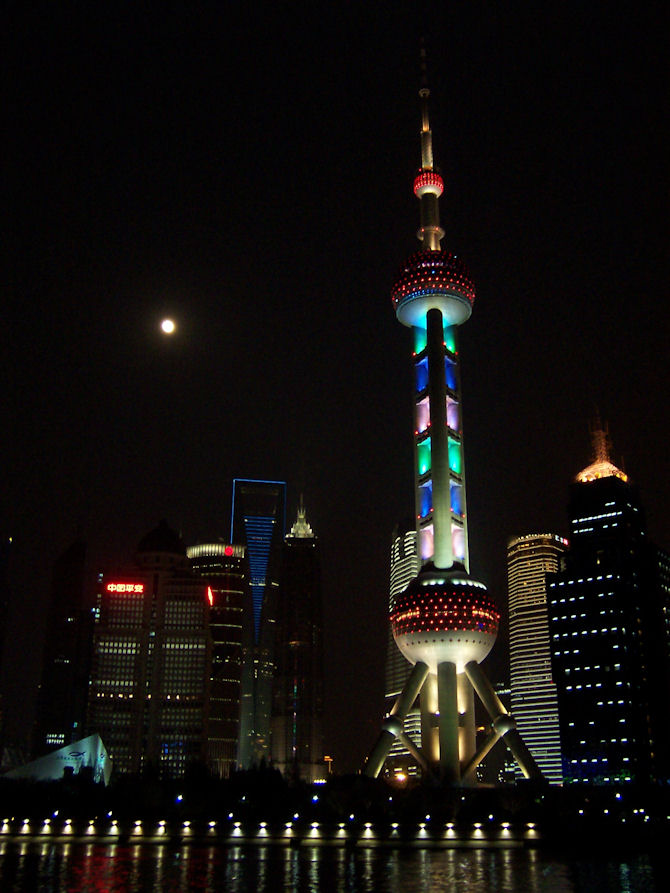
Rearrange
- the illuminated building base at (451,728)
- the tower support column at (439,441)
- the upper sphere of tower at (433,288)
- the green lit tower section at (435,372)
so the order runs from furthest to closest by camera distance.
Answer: the upper sphere of tower at (433,288), the green lit tower section at (435,372), the tower support column at (439,441), the illuminated building base at (451,728)

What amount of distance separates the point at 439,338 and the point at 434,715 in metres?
51.5

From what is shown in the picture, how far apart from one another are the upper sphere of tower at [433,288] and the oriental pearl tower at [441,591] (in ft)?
0.47

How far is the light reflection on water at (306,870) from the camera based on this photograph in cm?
4556

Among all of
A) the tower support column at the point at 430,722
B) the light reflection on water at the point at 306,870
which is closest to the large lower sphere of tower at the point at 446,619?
the tower support column at the point at 430,722

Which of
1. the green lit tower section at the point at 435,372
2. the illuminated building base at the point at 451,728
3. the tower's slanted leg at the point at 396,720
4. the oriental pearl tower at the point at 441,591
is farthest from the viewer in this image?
the green lit tower section at the point at 435,372

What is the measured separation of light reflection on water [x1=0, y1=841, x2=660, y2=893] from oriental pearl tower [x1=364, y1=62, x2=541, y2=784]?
50.3 metres

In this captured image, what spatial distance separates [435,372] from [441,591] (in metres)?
30.9

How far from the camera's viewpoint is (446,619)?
121 metres

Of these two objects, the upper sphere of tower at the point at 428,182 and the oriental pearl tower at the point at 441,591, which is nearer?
the oriental pearl tower at the point at 441,591

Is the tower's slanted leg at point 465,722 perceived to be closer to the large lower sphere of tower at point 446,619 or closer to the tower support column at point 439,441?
the large lower sphere of tower at point 446,619

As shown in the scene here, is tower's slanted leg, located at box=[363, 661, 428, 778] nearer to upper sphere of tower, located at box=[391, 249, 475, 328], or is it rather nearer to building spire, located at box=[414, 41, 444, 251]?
upper sphere of tower, located at box=[391, 249, 475, 328]

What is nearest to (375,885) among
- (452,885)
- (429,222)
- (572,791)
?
(452,885)

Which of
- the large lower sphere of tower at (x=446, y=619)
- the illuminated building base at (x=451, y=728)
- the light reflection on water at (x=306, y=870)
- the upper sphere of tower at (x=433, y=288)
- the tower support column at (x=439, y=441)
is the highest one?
A: the upper sphere of tower at (x=433, y=288)

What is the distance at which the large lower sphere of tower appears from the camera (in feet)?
398
